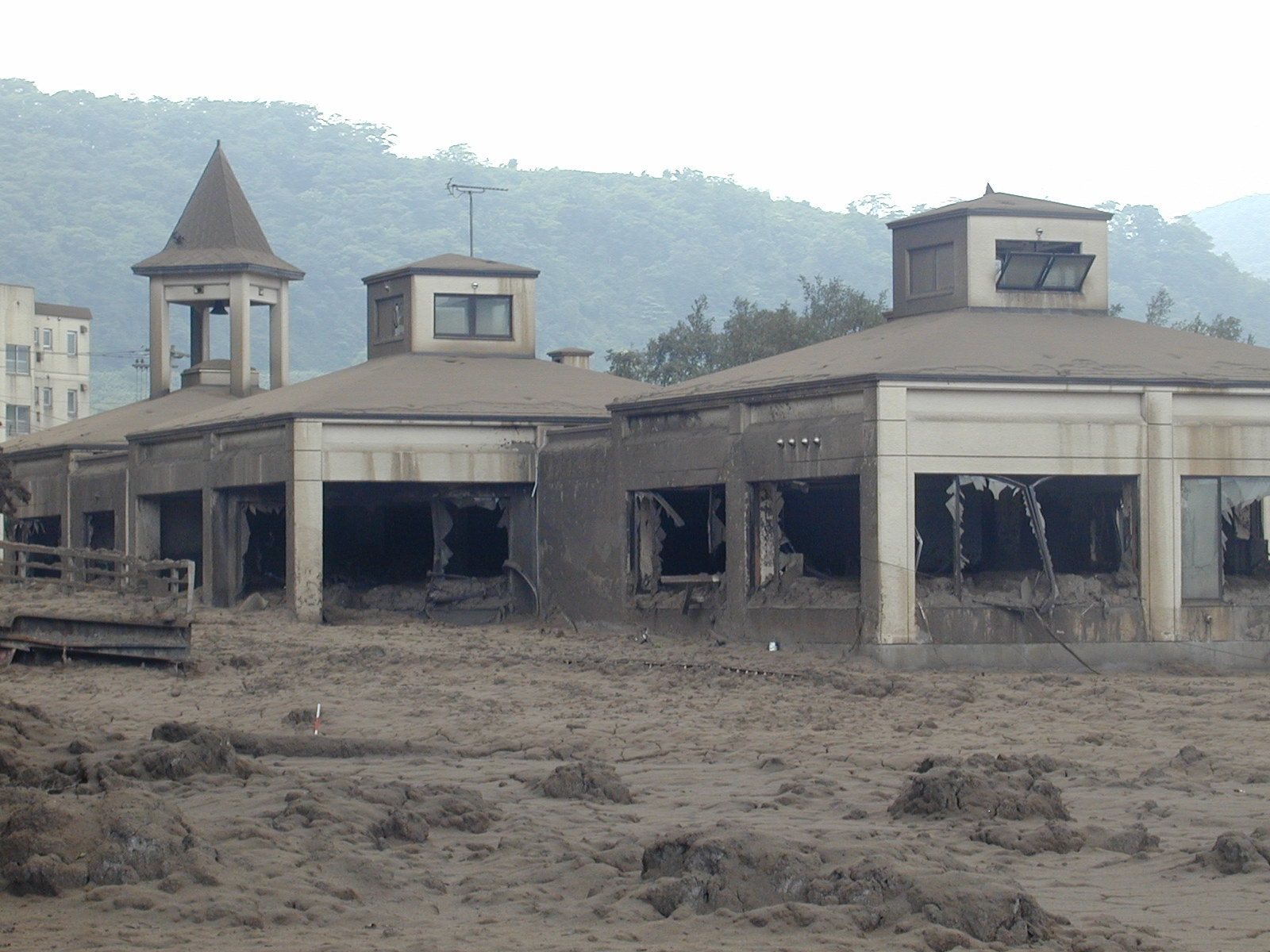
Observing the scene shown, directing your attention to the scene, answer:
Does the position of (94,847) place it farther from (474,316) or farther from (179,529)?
(179,529)

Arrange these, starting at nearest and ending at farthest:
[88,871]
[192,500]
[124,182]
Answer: [88,871], [192,500], [124,182]

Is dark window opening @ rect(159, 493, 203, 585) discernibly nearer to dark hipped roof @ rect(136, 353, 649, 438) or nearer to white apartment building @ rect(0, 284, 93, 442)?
dark hipped roof @ rect(136, 353, 649, 438)

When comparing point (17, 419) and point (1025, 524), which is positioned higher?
point (17, 419)

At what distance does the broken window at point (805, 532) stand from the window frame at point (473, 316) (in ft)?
40.6

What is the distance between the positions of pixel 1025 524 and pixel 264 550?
1608 cm

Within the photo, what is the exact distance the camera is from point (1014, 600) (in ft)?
86.0

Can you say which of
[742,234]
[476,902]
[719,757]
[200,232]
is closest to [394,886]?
[476,902]

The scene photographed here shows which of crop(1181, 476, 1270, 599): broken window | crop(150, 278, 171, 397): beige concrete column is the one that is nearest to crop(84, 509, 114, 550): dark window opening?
crop(150, 278, 171, 397): beige concrete column

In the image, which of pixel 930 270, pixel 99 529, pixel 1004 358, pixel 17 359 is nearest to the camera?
pixel 1004 358

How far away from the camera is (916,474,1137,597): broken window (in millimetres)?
26359

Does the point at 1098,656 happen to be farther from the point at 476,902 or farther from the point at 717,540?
the point at 476,902

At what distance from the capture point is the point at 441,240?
17600cm

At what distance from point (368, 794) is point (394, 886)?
2322mm

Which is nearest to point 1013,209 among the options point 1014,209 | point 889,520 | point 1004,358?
point 1014,209
